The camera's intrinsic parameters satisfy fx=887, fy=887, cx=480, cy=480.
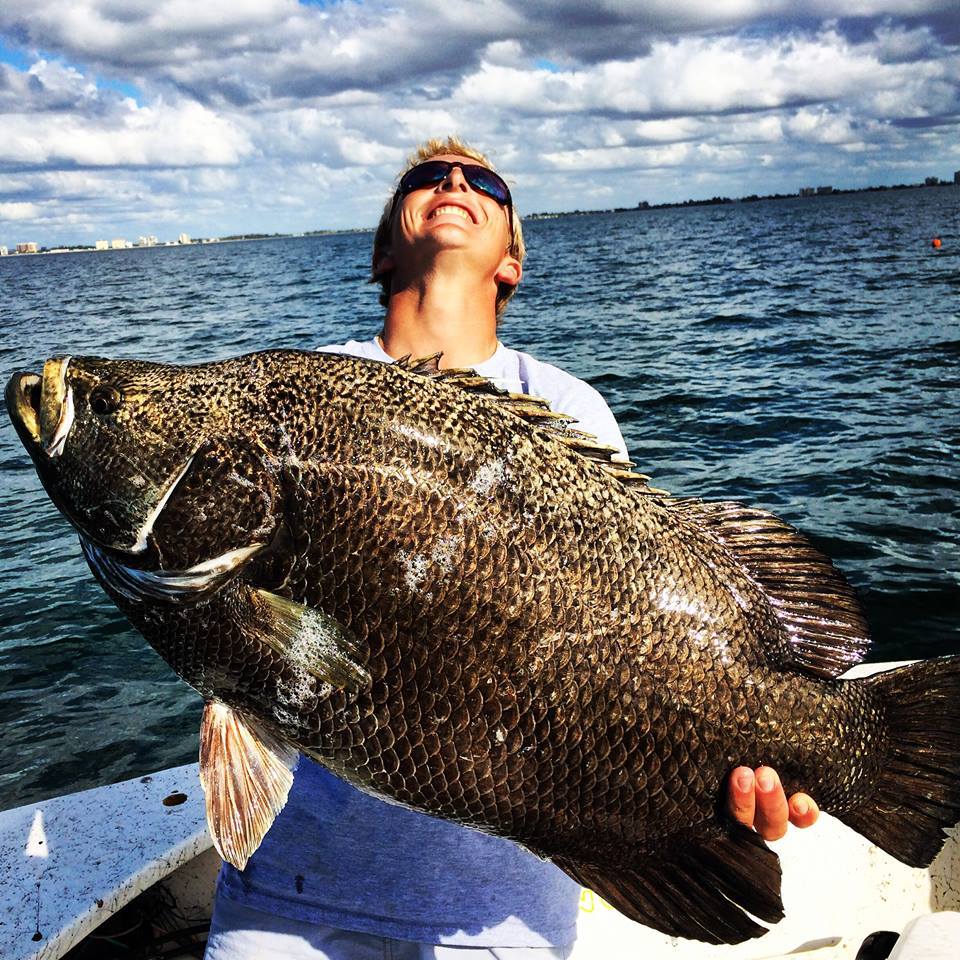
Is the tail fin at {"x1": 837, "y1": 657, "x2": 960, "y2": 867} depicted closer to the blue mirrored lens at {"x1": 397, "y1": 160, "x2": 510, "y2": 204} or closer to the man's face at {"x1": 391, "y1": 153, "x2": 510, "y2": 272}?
the man's face at {"x1": 391, "y1": 153, "x2": 510, "y2": 272}

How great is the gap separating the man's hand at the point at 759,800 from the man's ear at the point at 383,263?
244 centimetres

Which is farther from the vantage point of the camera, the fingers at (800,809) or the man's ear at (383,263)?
the man's ear at (383,263)

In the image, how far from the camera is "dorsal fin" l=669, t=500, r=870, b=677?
96.8 inches

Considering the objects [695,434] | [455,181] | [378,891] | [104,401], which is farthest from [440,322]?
[695,434]

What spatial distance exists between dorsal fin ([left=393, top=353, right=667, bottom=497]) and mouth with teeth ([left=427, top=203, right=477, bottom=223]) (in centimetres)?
129

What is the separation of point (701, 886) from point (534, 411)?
136 cm

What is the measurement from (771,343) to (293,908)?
22.0 metres

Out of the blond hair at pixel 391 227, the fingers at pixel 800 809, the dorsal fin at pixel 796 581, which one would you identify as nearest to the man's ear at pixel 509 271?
the blond hair at pixel 391 227

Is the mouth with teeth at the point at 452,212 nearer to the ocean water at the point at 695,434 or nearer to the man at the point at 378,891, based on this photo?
the man at the point at 378,891

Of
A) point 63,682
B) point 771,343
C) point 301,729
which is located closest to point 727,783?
point 301,729

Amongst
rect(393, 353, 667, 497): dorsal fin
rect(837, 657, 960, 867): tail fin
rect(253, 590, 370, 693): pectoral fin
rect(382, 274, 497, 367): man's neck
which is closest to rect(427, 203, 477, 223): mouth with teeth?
rect(382, 274, 497, 367): man's neck

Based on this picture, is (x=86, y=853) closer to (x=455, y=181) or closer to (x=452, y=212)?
(x=452, y=212)

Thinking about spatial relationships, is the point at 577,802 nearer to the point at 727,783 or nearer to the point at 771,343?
the point at 727,783

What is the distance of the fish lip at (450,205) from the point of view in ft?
11.5
